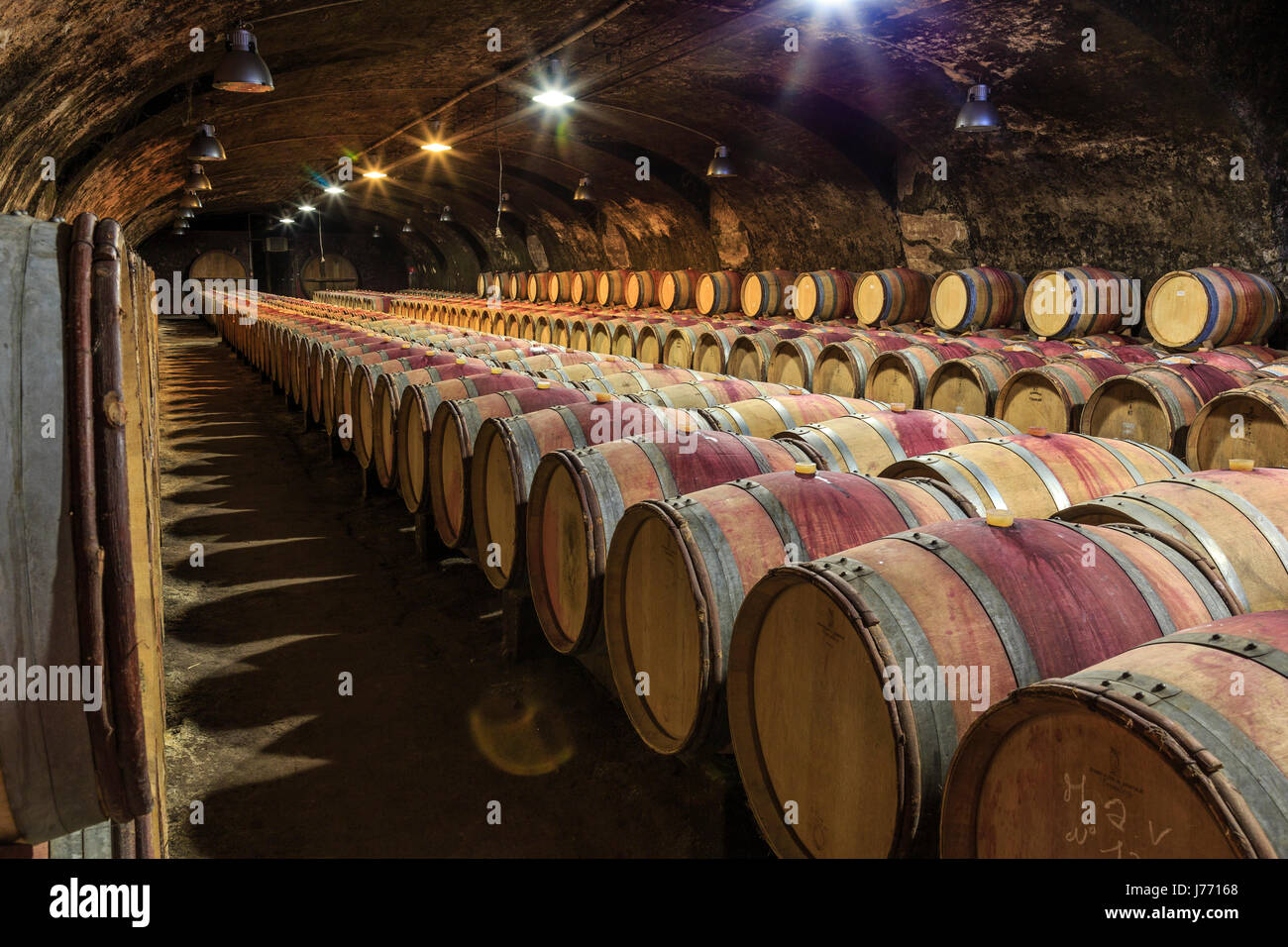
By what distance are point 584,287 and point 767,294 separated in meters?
6.69

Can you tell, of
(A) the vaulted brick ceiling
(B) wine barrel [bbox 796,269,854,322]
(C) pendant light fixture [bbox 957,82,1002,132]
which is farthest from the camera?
(B) wine barrel [bbox 796,269,854,322]

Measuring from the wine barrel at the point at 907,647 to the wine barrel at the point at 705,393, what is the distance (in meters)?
2.69

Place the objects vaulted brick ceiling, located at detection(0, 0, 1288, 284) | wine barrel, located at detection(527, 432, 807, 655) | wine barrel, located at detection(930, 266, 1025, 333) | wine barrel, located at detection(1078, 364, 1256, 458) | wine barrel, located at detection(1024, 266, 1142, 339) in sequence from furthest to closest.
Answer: wine barrel, located at detection(930, 266, 1025, 333), wine barrel, located at detection(1024, 266, 1142, 339), vaulted brick ceiling, located at detection(0, 0, 1288, 284), wine barrel, located at detection(1078, 364, 1256, 458), wine barrel, located at detection(527, 432, 807, 655)

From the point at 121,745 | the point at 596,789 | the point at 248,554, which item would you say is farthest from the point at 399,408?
the point at 121,745

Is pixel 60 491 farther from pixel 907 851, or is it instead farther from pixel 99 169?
pixel 99 169

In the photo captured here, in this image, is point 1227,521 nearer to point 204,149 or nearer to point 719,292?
point 204,149

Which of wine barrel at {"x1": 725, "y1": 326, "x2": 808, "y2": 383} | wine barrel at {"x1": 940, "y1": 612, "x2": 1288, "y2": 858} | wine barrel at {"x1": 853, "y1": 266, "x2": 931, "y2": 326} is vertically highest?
wine barrel at {"x1": 853, "y1": 266, "x2": 931, "y2": 326}

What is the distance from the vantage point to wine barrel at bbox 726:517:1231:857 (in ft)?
5.67

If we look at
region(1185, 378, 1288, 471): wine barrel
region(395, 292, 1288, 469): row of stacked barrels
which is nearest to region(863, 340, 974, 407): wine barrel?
region(395, 292, 1288, 469): row of stacked barrels

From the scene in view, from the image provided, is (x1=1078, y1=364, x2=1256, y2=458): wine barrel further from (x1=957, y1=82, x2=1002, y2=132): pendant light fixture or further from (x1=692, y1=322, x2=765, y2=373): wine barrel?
(x1=692, y1=322, x2=765, y2=373): wine barrel

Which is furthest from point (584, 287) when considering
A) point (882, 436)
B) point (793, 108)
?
point (882, 436)

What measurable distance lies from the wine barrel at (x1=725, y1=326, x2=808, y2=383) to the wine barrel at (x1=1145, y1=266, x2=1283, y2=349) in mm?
3237

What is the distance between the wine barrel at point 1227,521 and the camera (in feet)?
7.85

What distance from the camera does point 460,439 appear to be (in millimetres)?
4371
